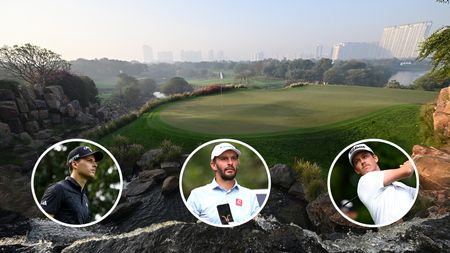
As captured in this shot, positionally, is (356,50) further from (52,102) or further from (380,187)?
(52,102)

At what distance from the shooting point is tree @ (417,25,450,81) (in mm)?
9031

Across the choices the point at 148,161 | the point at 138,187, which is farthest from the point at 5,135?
the point at 138,187

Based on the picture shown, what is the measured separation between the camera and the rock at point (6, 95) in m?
10.6

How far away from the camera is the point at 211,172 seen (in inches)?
242

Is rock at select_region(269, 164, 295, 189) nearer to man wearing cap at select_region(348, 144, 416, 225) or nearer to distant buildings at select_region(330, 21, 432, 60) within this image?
man wearing cap at select_region(348, 144, 416, 225)

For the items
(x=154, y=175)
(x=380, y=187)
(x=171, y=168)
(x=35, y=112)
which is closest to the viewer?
(x=380, y=187)

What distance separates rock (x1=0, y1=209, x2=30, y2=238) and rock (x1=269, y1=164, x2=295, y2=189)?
295 inches

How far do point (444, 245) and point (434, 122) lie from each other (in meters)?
4.81

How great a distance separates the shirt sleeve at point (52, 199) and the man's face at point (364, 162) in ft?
22.8

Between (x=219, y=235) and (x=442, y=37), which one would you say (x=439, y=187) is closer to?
(x=442, y=37)

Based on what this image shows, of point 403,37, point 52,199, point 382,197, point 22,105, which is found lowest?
point 382,197

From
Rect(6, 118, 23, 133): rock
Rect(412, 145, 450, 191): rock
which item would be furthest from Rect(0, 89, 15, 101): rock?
Rect(412, 145, 450, 191): rock

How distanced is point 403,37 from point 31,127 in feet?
71.4

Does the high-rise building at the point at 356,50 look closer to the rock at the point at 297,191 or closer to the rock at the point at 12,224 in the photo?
the rock at the point at 297,191
